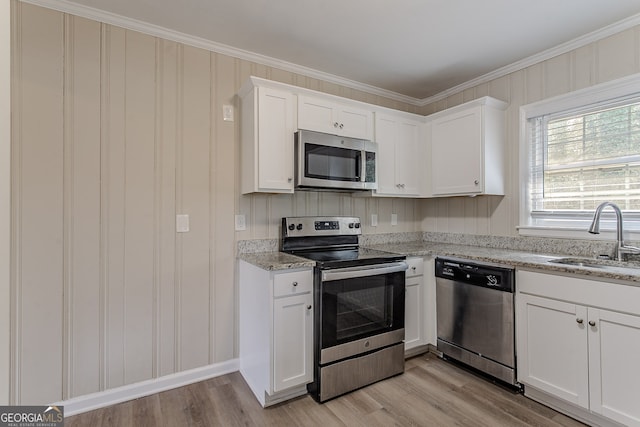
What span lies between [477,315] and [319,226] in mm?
1383

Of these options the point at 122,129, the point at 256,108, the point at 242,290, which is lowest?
the point at 242,290

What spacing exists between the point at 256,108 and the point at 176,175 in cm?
75

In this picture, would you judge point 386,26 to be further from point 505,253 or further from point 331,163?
point 505,253

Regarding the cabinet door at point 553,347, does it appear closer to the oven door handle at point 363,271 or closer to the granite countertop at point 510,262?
the granite countertop at point 510,262

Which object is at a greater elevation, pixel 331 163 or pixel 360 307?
pixel 331 163

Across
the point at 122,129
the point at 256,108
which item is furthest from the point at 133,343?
the point at 256,108

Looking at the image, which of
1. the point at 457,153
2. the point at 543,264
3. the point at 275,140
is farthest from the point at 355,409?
the point at 457,153

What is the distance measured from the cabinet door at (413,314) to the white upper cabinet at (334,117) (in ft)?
4.32

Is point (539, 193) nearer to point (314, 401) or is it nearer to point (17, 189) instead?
point (314, 401)

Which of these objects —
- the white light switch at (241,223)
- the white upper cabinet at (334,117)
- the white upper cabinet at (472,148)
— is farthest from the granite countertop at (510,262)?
the white upper cabinet at (334,117)

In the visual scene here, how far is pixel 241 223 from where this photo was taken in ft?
8.22

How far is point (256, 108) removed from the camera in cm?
224

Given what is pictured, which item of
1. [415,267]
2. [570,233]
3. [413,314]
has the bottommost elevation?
[413,314]

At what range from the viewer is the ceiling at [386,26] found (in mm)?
1972
